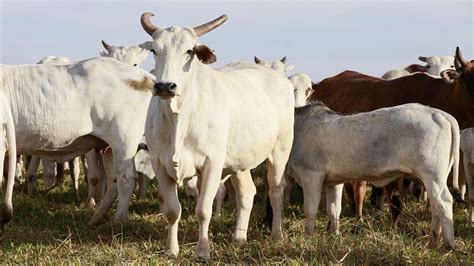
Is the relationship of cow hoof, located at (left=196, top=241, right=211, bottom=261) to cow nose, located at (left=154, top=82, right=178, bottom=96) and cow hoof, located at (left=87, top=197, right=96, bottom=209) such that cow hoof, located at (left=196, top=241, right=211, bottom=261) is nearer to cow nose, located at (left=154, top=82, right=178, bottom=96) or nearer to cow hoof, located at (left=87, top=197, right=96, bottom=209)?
cow nose, located at (left=154, top=82, right=178, bottom=96)

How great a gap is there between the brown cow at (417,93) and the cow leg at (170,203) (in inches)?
106

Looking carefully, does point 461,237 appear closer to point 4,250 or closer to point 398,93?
point 398,93

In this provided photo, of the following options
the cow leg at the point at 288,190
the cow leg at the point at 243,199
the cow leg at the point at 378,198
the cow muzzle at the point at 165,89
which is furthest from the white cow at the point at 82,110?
the cow leg at the point at 378,198

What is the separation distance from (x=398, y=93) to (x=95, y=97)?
3.83 metres

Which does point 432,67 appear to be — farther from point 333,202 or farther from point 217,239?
point 217,239

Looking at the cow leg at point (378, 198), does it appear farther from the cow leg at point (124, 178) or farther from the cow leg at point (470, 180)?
the cow leg at point (124, 178)

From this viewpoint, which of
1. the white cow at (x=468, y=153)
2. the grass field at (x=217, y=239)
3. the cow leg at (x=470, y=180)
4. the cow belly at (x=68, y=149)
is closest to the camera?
the grass field at (x=217, y=239)

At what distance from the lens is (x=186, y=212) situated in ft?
34.1

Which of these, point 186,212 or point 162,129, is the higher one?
point 162,129

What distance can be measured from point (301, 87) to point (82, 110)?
326 centimetres

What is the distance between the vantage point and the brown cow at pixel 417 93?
1005 cm

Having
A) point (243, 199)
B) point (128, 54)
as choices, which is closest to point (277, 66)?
point (128, 54)

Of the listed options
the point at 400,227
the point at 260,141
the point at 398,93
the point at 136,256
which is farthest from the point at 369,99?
the point at 136,256

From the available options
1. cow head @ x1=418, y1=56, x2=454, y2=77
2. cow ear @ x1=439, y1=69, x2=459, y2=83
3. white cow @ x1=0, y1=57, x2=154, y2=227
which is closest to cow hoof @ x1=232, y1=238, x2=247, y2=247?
white cow @ x1=0, y1=57, x2=154, y2=227
